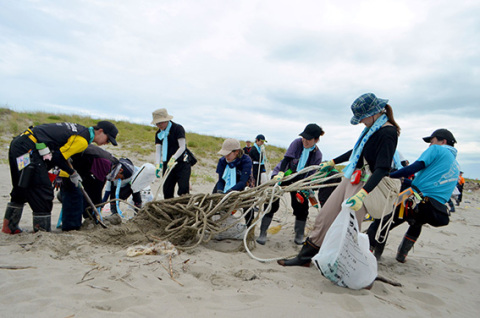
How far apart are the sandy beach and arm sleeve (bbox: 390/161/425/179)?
1.06 m

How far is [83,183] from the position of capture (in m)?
4.41

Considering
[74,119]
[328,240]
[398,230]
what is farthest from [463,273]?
[74,119]

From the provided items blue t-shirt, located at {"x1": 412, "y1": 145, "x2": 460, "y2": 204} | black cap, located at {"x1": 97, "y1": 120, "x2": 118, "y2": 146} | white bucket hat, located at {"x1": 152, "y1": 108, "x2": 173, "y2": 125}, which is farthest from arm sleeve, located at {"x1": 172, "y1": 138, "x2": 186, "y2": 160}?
blue t-shirt, located at {"x1": 412, "y1": 145, "x2": 460, "y2": 204}

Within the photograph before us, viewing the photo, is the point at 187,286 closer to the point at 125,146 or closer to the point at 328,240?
the point at 328,240

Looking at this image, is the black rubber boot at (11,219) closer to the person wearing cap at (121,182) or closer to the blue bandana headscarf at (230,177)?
the person wearing cap at (121,182)

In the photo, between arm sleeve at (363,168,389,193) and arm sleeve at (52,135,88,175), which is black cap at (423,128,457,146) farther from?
arm sleeve at (52,135,88,175)

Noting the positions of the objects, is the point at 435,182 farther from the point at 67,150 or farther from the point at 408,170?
the point at 67,150

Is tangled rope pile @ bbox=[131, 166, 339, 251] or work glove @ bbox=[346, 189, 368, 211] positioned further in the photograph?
tangled rope pile @ bbox=[131, 166, 339, 251]

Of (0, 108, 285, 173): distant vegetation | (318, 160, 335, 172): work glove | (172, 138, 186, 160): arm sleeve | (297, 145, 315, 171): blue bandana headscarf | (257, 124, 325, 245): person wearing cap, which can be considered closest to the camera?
(318, 160, 335, 172): work glove

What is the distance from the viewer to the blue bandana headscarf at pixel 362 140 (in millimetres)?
2701

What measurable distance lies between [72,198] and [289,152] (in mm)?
2921

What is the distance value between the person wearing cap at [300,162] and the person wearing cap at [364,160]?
41.2 inches

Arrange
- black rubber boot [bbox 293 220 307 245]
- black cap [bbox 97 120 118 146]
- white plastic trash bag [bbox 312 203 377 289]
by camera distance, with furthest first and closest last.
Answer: black rubber boot [bbox 293 220 307 245] < black cap [bbox 97 120 118 146] < white plastic trash bag [bbox 312 203 377 289]

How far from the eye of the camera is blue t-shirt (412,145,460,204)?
3420 millimetres
